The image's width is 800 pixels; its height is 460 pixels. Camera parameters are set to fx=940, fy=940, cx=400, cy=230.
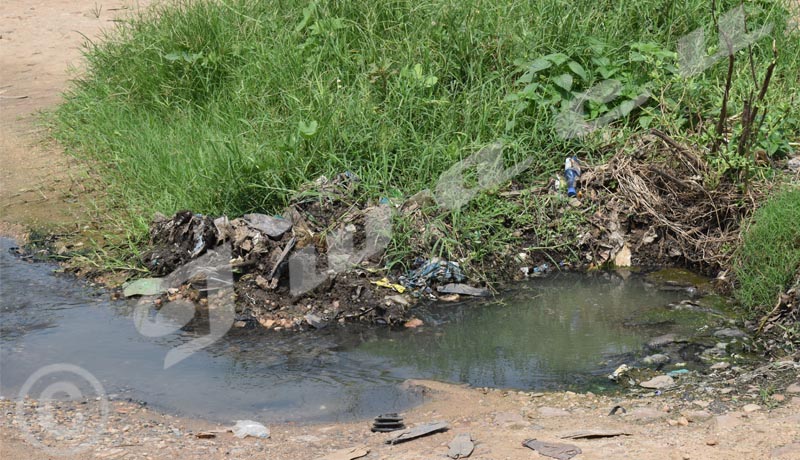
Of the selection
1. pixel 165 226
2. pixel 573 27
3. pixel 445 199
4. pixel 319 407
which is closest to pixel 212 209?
pixel 165 226

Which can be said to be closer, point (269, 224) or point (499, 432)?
point (499, 432)

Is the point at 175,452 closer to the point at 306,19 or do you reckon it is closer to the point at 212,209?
the point at 212,209

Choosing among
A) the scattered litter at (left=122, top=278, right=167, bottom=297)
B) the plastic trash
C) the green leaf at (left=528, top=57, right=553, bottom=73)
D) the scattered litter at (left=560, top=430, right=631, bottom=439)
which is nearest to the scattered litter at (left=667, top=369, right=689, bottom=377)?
the scattered litter at (left=560, top=430, right=631, bottom=439)

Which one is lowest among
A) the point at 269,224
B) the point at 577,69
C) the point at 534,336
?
the point at 534,336

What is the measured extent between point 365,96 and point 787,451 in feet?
10.1

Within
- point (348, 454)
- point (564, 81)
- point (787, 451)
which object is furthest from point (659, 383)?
point (564, 81)

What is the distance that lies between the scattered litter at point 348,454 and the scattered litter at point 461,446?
0.90ft

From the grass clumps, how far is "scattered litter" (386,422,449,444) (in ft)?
5.51

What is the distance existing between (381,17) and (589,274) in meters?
2.12

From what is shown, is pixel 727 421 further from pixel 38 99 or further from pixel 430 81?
pixel 38 99

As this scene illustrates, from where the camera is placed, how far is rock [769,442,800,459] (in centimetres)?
282

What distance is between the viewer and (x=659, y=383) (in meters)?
3.57

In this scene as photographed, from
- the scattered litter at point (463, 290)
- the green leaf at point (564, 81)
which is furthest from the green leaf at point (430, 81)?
the scattered litter at point (463, 290)

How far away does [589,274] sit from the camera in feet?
15.5
